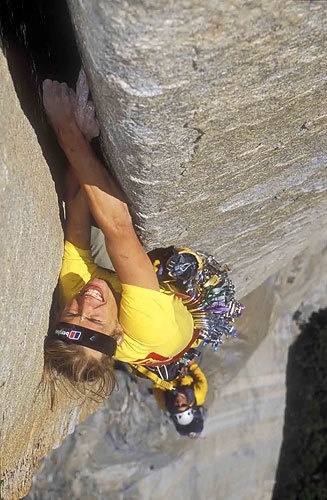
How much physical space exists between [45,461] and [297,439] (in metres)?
1.88

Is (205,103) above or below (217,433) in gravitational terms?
above

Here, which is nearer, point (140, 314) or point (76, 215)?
point (140, 314)

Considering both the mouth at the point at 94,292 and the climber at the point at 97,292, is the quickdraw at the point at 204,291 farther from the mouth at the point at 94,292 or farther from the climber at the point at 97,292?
the mouth at the point at 94,292

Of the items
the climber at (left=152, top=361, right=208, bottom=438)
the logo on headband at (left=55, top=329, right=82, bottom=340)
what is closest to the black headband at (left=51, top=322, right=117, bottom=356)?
the logo on headband at (left=55, top=329, right=82, bottom=340)

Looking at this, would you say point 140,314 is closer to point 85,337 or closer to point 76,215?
point 85,337

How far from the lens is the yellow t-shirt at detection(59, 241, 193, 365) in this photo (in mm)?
1630

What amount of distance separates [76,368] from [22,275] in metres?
0.31

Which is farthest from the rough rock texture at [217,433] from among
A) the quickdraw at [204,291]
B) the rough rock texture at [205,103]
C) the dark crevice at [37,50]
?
the dark crevice at [37,50]

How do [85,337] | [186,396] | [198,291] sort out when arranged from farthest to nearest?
[186,396] → [198,291] → [85,337]

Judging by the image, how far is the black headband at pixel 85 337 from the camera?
1.54 metres

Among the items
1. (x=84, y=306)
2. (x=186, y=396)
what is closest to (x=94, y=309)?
(x=84, y=306)

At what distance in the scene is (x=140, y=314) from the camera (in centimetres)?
163

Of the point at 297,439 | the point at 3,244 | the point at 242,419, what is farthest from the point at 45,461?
the point at 3,244

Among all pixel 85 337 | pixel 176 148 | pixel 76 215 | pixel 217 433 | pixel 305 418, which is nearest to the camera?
pixel 176 148
